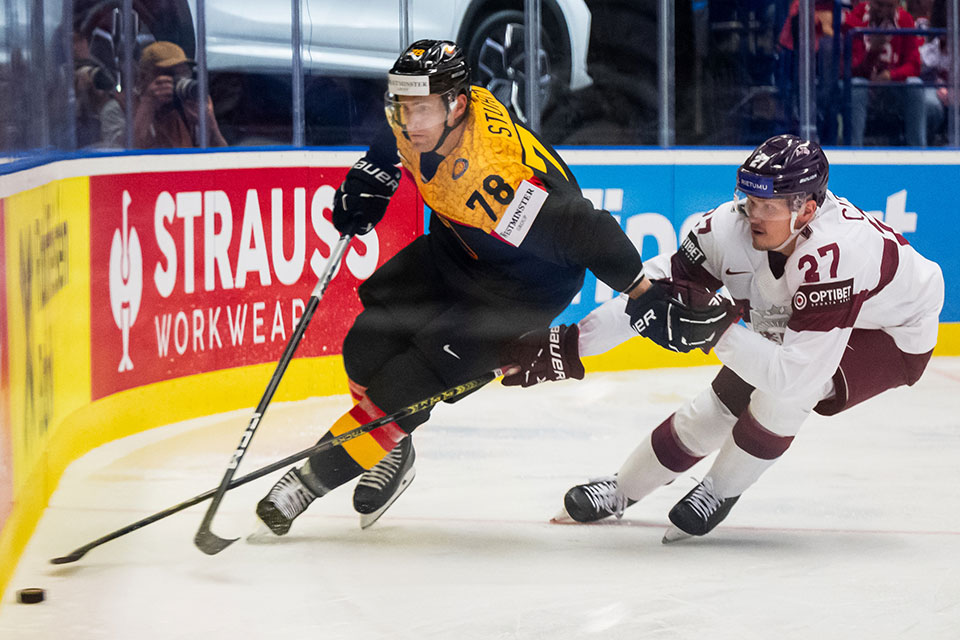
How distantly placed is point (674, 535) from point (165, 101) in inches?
105

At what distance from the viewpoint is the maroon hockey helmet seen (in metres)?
2.79

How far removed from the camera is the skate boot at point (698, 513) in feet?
9.88

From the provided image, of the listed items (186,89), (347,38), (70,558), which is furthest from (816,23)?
(70,558)

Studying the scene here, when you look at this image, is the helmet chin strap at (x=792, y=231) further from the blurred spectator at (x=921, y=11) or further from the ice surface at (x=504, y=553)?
the blurred spectator at (x=921, y=11)

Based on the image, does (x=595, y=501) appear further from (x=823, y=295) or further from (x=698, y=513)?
(x=823, y=295)

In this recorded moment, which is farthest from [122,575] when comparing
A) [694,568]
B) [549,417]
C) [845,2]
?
[845,2]

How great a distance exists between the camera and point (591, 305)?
5773 millimetres

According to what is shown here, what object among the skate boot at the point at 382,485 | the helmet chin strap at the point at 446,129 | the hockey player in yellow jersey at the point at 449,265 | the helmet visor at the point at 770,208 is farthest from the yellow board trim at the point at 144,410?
the helmet visor at the point at 770,208

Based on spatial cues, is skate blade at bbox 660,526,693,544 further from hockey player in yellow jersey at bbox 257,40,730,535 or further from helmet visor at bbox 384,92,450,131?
helmet visor at bbox 384,92,450,131

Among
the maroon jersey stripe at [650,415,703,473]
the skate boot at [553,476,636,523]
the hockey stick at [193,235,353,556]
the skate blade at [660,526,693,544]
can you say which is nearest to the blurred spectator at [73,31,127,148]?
the hockey stick at [193,235,353,556]

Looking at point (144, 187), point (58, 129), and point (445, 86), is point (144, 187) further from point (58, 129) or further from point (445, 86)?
point (445, 86)

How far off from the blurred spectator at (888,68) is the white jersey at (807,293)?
10.9ft

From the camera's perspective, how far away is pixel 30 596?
2504 mm

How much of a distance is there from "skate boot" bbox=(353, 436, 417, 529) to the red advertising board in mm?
1220
